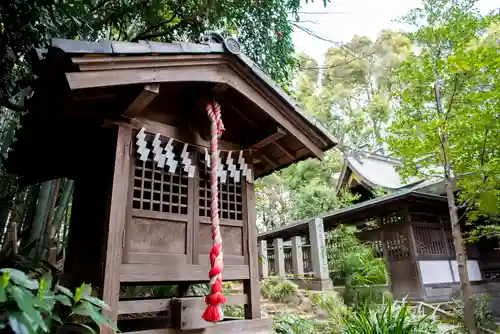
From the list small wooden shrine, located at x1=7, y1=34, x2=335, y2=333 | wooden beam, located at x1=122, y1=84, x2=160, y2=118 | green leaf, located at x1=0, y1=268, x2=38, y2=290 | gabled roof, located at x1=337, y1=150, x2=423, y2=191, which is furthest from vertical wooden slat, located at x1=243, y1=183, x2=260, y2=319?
gabled roof, located at x1=337, y1=150, x2=423, y2=191

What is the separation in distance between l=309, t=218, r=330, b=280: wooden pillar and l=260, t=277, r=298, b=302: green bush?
A: 71cm

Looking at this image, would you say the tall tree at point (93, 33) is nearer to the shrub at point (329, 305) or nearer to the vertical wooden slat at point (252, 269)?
the vertical wooden slat at point (252, 269)

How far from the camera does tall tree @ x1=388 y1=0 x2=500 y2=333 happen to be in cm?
640

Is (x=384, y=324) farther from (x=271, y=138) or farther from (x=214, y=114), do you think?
(x=214, y=114)

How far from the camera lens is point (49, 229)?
651cm

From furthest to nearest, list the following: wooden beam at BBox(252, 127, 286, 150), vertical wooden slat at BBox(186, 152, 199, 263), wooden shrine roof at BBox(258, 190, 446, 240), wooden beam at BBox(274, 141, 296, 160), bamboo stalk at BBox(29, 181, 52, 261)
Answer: wooden shrine roof at BBox(258, 190, 446, 240) → bamboo stalk at BBox(29, 181, 52, 261) → wooden beam at BBox(274, 141, 296, 160) → wooden beam at BBox(252, 127, 286, 150) → vertical wooden slat at BBox(186, 152, 199, 263)

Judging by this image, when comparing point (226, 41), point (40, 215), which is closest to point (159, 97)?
point (226, 41)

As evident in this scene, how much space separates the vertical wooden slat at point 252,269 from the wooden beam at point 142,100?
163cm

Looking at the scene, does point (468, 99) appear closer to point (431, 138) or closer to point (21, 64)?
point (431, 138)

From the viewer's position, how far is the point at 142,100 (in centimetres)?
319

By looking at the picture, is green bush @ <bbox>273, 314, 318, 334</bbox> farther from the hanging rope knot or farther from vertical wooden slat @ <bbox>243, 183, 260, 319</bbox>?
the hanging rope knot

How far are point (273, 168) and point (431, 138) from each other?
3.95m

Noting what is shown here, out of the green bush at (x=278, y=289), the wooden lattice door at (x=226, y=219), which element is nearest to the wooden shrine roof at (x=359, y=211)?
the green bush at (x=278, y=289)

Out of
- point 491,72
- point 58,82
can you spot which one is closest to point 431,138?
point 491,72
